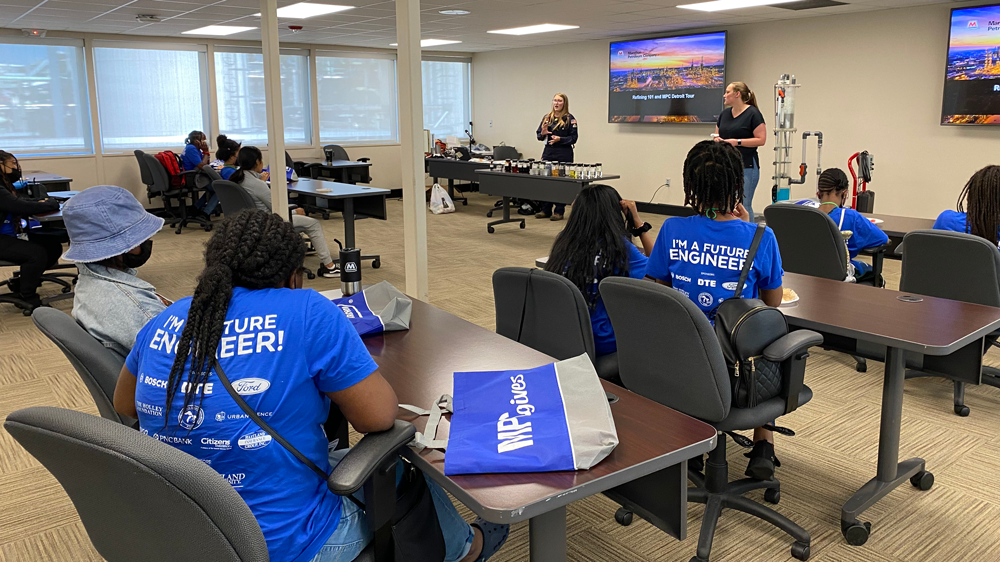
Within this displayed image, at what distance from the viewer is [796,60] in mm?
7949

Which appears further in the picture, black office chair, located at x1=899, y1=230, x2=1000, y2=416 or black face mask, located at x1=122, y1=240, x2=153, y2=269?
black office chair, located at x1=899, y1=230, x2=1000, y2=416

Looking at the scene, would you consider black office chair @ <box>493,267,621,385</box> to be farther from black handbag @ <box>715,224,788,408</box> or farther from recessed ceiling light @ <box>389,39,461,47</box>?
recessed ceiling light @ <box>389,39,461,47</box>

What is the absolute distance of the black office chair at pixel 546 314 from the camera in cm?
236

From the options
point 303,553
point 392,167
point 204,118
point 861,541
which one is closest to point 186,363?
point 303,553

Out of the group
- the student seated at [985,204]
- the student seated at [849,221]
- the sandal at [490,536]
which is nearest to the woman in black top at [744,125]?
the student seated at [849,221]

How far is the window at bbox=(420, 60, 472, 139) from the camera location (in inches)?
485

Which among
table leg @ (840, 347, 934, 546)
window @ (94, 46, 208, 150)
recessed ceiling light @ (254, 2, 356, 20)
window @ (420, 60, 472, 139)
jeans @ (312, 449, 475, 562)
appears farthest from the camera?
window @ (420, 60, 472, 139)

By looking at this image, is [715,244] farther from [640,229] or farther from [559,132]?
[559,132]

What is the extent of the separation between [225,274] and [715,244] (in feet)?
5.05

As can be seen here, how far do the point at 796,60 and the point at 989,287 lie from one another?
5.54m

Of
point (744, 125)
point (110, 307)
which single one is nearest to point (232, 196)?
point (110, 307)

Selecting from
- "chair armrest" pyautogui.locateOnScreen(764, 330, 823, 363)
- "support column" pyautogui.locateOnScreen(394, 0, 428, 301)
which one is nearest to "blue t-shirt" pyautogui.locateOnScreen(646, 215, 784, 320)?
"chair armrest" pyautogui.locateOnScreen(764, 330, 823, 363)

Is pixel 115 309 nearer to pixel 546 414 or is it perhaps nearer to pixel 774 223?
pixel 546 414

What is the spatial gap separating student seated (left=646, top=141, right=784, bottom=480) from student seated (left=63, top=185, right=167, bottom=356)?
1.60 m
